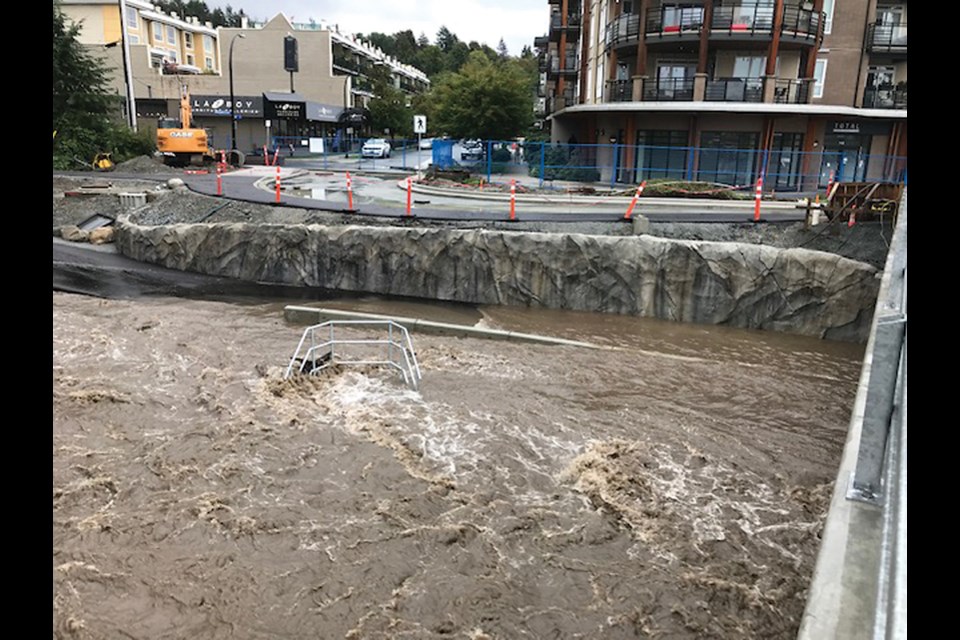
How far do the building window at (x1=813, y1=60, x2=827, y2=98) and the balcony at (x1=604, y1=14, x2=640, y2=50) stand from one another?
343 inches

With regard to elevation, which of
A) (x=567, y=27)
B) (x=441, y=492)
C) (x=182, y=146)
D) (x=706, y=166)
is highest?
(x=567, y=27)

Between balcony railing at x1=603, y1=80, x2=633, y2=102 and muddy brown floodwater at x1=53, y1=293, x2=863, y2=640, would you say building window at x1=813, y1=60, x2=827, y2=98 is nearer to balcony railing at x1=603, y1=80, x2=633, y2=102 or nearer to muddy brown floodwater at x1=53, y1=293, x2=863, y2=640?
balcony railing at x1=603, y1=80, x2=633, y2=102

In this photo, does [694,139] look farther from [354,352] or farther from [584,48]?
[354,352]

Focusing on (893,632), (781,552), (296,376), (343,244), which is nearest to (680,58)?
(343,244)

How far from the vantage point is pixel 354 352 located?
14.6 metres

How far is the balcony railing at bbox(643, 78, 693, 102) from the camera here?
3097 cm

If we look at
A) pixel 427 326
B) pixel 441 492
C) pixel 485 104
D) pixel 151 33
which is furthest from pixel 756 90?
pixel 151 33

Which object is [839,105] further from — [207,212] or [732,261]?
[207,212]

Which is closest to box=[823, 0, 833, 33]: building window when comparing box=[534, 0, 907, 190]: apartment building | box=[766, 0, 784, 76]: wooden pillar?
box=[534, 0, 907, 190]: apartment building

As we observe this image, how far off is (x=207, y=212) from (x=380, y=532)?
1786 cm

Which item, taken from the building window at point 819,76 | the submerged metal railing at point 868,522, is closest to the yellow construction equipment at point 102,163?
the building window at point 819,76

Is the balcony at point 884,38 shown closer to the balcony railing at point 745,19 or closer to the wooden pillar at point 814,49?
the wooden pillar at point 814,49

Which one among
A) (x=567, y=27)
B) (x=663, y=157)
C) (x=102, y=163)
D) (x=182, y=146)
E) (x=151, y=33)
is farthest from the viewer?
(x=151, y=33)

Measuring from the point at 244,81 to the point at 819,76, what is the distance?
47561 millimetres
